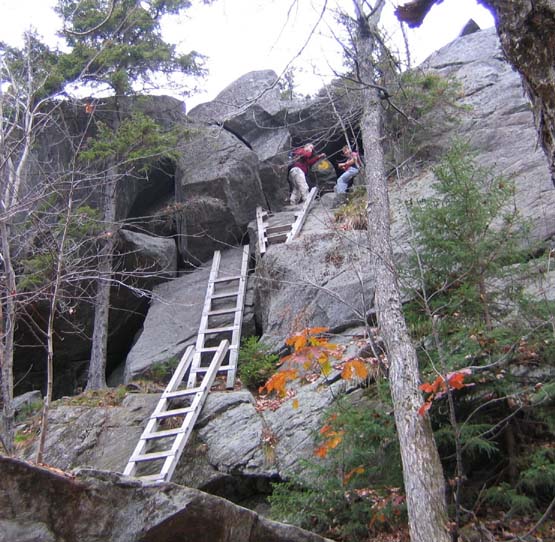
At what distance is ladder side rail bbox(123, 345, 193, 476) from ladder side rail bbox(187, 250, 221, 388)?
151mm

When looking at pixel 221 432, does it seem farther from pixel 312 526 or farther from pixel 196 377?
pixel 312 526

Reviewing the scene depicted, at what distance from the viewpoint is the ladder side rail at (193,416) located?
757 cm

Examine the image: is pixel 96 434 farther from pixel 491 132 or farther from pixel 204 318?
pixel 491 132

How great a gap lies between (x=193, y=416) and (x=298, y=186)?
7.43 m

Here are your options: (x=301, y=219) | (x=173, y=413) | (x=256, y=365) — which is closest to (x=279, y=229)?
(x=301, y=219)

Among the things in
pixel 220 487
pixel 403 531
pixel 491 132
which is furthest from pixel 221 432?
pixel 491 132

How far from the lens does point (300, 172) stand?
47.4ft

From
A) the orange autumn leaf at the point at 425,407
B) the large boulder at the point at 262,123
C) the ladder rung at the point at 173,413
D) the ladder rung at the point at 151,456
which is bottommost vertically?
the ladder rung at the point at 151,456

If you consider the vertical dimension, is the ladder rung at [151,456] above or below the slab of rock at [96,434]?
below

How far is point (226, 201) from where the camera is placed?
529 inches

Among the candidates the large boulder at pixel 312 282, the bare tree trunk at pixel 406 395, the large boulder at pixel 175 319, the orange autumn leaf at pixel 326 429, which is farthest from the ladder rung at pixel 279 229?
the orange autumn leaf at pixel 326 429

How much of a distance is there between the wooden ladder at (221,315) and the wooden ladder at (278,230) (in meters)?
0.48

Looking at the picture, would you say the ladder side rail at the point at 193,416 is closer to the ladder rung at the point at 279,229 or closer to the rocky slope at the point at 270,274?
the rocky slope at the point at 270,274

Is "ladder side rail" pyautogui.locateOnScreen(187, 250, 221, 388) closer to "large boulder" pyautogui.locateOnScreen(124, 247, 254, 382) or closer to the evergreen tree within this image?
"large boulder" pyautogui.locateOnScreen(124, 247, 254, 382)
